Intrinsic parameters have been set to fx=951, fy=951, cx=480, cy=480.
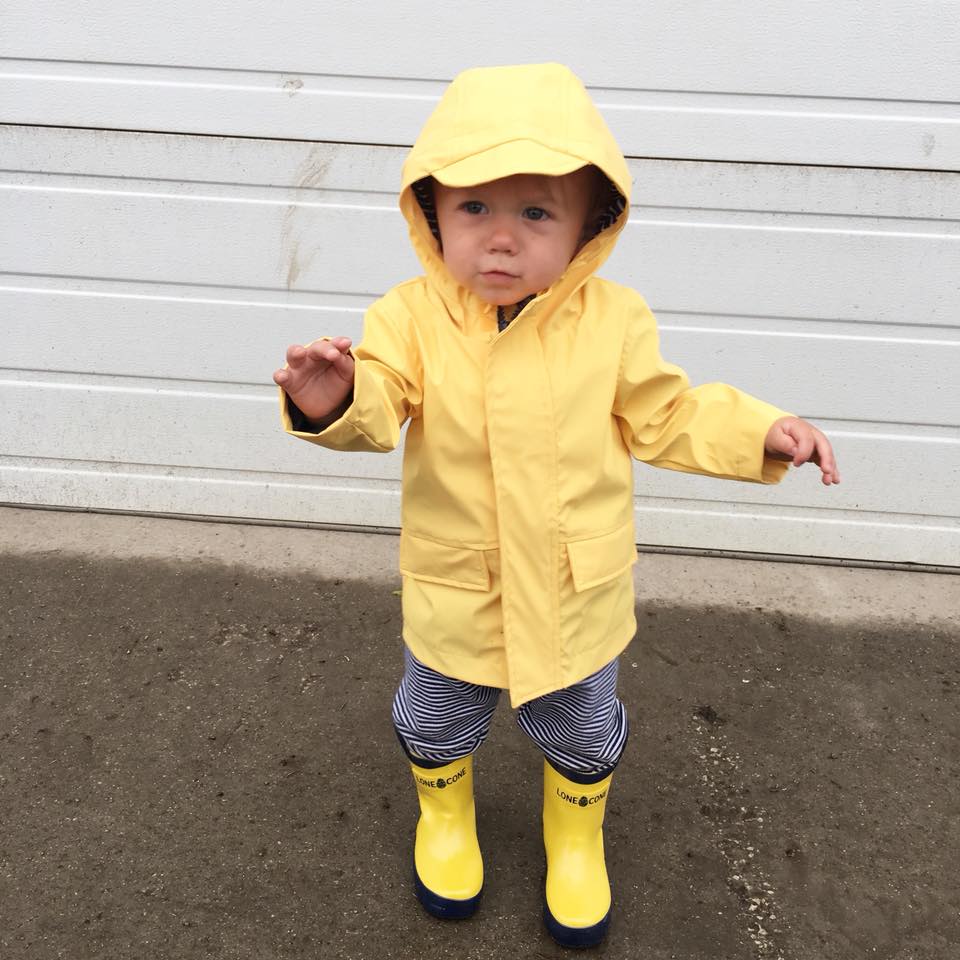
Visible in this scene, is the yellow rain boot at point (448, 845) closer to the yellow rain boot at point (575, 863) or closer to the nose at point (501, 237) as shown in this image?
the yellow rain boot at point (575, 863)

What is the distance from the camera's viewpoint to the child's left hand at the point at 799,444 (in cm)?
158

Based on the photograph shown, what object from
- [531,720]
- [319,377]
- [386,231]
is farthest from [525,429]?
[386,231]

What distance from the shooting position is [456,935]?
6.62 feet

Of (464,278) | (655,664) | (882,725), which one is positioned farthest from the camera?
(655,664)

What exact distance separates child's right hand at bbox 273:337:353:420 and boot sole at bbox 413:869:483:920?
3.72 ft

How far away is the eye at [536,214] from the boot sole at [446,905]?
4.62 feet

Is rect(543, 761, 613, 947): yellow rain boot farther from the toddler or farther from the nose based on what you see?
the nose

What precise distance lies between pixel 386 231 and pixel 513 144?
1741 mm

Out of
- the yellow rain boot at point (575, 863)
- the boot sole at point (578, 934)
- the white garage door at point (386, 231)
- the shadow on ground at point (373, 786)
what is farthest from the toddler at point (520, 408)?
the white garage door at point (386, 231)

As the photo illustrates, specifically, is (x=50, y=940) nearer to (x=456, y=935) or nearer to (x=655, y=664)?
(x=456, y=935)

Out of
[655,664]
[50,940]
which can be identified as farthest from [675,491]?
[50,940]

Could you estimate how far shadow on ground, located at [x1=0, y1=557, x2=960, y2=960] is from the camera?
2.04 m

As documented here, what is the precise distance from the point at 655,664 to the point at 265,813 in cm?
123

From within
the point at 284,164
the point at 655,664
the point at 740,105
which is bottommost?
the point at 655,664
